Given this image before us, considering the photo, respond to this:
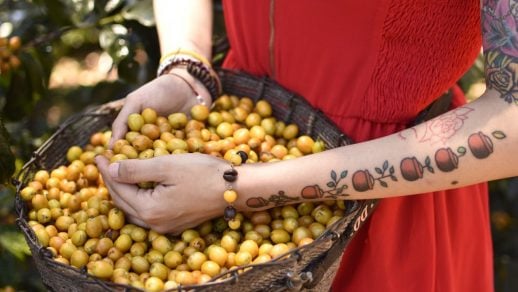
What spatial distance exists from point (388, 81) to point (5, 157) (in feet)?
2.84

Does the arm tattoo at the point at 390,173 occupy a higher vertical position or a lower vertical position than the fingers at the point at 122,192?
higher

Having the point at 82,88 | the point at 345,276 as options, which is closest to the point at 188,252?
the point at 345,276

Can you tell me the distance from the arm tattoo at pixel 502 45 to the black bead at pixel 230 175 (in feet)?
1.62

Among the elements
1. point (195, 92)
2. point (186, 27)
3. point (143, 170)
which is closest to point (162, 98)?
point (195, 92)

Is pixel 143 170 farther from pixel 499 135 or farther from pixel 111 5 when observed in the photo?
pixel 111 5

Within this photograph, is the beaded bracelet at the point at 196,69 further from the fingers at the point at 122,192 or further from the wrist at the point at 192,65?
Result: the fingers at the point at 122,192

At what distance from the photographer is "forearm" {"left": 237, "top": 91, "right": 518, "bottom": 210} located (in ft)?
4.00

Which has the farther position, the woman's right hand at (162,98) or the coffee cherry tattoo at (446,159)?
the woman's right hand at (162,98)

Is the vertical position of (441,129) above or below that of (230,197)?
above

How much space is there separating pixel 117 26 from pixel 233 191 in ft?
3.14

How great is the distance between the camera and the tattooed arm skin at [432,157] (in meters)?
1.19

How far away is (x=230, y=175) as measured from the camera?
1347mm

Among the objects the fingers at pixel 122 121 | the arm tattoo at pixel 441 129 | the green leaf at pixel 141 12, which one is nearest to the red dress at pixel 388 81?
the arm tattoo at pixel 441 129

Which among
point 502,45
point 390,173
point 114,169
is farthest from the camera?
point 114,169
